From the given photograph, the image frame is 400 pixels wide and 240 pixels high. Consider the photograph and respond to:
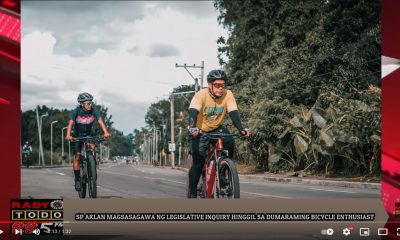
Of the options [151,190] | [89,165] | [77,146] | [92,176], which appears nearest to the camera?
[92,176]

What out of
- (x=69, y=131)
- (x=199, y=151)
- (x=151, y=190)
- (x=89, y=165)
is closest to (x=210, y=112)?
(x=199, y=151)

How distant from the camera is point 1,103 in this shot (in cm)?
407

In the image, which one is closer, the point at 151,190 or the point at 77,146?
the point at 77,146

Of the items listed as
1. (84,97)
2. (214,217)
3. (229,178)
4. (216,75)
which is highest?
(216,75)

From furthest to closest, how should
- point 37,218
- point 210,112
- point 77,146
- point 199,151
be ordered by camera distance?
1. point 77,146
2. point 199,151
3. point 210,112
4. point 37,218

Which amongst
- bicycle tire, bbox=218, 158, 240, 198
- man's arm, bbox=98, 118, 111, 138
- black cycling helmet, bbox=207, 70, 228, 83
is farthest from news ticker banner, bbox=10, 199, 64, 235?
man's arm, bbox=98, 118, 111, 138

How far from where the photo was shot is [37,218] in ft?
12.1

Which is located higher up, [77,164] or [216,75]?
[216,75]

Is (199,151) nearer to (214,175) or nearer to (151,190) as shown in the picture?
(214,175)

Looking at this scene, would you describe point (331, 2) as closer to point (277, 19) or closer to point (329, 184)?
point (277, 19)

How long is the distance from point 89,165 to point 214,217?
497 centimetres

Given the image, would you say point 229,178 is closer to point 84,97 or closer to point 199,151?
point 199,151

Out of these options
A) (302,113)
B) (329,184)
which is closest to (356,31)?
(302,113)

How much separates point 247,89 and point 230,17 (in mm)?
4226
